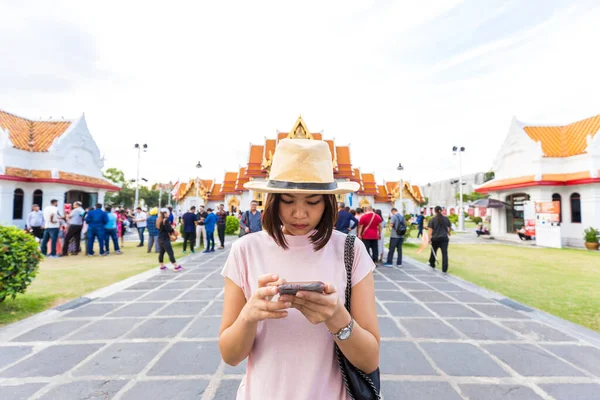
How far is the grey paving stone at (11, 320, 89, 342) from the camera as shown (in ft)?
11.0

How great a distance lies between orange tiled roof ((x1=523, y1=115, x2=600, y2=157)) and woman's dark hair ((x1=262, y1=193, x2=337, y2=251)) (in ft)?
63.3

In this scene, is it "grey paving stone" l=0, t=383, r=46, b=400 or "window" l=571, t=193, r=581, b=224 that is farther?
"window" l=571, t=193, r=581, b=224

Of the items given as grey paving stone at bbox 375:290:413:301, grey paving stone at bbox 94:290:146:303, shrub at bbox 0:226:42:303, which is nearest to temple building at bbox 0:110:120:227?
shrub at bbox 0:226:42:303

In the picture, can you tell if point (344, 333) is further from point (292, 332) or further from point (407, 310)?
point (407, 310)

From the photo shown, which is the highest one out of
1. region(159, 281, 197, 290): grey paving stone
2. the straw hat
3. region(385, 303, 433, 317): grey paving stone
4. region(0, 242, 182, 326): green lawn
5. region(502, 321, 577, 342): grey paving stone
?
the straw hat

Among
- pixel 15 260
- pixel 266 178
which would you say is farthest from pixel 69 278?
pixel 266 178

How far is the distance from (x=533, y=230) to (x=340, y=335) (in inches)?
731

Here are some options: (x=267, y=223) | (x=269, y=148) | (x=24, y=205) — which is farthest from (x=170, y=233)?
(x=269, y=148)

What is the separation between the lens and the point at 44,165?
1478cm

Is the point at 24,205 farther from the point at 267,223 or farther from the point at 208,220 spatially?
A: the point at 267,223

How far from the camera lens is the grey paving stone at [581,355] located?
2.84 meters

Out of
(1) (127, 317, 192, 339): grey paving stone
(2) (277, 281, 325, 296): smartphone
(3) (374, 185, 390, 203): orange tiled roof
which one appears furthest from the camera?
(3) (374, 185, 390, 203): orange tiled roof

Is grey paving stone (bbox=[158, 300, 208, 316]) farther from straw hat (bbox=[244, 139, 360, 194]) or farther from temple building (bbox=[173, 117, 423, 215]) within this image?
temple building (bbox=[173, 117, 423, 215])

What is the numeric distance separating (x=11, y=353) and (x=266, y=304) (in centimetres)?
391
